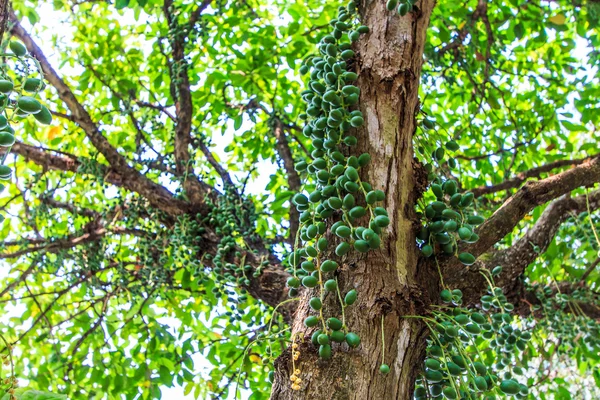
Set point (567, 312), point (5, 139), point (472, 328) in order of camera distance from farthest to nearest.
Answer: point (567, 312) → point (472, 328) → point (5, 139)

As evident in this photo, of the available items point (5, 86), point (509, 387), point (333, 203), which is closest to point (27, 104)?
point (5, 86)

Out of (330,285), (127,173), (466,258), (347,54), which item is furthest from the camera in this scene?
(127,173)

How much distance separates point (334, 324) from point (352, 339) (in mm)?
65

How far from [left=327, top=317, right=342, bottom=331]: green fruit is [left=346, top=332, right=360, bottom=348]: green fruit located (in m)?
0.04

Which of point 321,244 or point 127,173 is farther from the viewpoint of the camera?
point 127,173

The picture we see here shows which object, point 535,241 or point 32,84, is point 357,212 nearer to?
point 32,84

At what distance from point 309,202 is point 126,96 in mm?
3118

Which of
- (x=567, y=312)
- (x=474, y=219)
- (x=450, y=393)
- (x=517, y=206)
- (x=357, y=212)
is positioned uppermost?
(x=567, y=312)

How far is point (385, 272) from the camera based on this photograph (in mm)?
1777

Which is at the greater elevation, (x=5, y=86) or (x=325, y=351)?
(x=5, y=86)

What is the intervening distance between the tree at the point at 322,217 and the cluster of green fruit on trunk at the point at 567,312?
0.06ft

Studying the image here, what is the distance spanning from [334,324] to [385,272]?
25 centimetres

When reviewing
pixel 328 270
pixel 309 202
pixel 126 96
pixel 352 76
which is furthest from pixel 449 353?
pixel 126 96

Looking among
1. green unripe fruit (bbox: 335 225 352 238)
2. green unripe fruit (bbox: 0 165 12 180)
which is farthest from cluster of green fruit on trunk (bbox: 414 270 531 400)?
green unripe fruit (bbox: 0 165 12 180)
